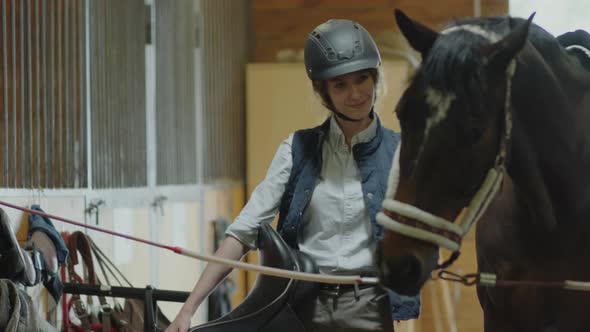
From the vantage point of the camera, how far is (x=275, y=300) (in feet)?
7.02

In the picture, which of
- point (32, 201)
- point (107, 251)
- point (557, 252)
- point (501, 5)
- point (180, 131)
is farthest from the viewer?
point (501, 5)

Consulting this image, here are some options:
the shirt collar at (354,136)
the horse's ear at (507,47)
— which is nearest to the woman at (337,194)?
the shirt collar at (354,136)

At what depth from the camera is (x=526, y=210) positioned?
1.96 meters

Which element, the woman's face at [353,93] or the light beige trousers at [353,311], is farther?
the woman's face at [353,93]

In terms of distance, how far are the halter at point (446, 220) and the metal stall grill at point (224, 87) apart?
13.4 ft

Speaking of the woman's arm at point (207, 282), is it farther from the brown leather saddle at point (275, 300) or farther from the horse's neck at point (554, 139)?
the horse's neck at point (554, 139)

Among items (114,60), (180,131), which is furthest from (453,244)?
(180,131)

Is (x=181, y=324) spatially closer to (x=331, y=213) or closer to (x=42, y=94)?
(x=331, y=213)

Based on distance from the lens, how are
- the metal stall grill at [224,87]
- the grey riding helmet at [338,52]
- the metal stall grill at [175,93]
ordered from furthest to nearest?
1. the metal stall grill at [224,87]
2. the metal stall grill at [175,93]
3. the grey riding helmet at [338,52]

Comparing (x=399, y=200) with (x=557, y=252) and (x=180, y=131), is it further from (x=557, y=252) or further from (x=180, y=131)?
(x=180, y=131)

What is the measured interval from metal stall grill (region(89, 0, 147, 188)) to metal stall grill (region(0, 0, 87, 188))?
169mm

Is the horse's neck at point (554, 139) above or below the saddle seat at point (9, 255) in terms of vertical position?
above

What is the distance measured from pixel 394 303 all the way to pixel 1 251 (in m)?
0.94

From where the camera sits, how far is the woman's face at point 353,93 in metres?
2.27
